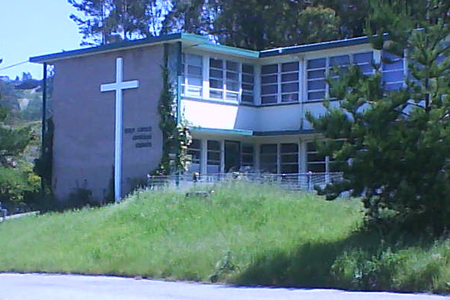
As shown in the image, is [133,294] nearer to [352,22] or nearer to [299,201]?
[299,201]

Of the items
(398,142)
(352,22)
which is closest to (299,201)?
(398,142)

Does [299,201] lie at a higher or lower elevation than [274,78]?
lower

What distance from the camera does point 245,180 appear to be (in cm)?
3116

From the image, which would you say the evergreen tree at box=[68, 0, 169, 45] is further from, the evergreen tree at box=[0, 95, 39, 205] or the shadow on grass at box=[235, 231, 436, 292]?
the shadow on grass at box=[235, 231, 436, 292]

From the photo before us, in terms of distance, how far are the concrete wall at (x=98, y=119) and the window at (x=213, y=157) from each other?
301cm

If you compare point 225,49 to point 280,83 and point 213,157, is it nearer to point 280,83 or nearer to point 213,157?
point 280,83

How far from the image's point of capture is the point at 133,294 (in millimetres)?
19172

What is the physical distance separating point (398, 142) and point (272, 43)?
32489 millimetres

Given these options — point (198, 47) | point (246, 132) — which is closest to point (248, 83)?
point (246, 132)

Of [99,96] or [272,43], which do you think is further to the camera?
[272,43]

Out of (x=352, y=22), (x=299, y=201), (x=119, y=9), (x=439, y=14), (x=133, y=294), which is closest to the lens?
(x=133, y=294)

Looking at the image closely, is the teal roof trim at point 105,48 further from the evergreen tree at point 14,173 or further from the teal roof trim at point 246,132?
the evergreen tree at point 14,173

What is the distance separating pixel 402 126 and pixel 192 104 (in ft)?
54.6

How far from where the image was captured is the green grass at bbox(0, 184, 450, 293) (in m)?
19.2
